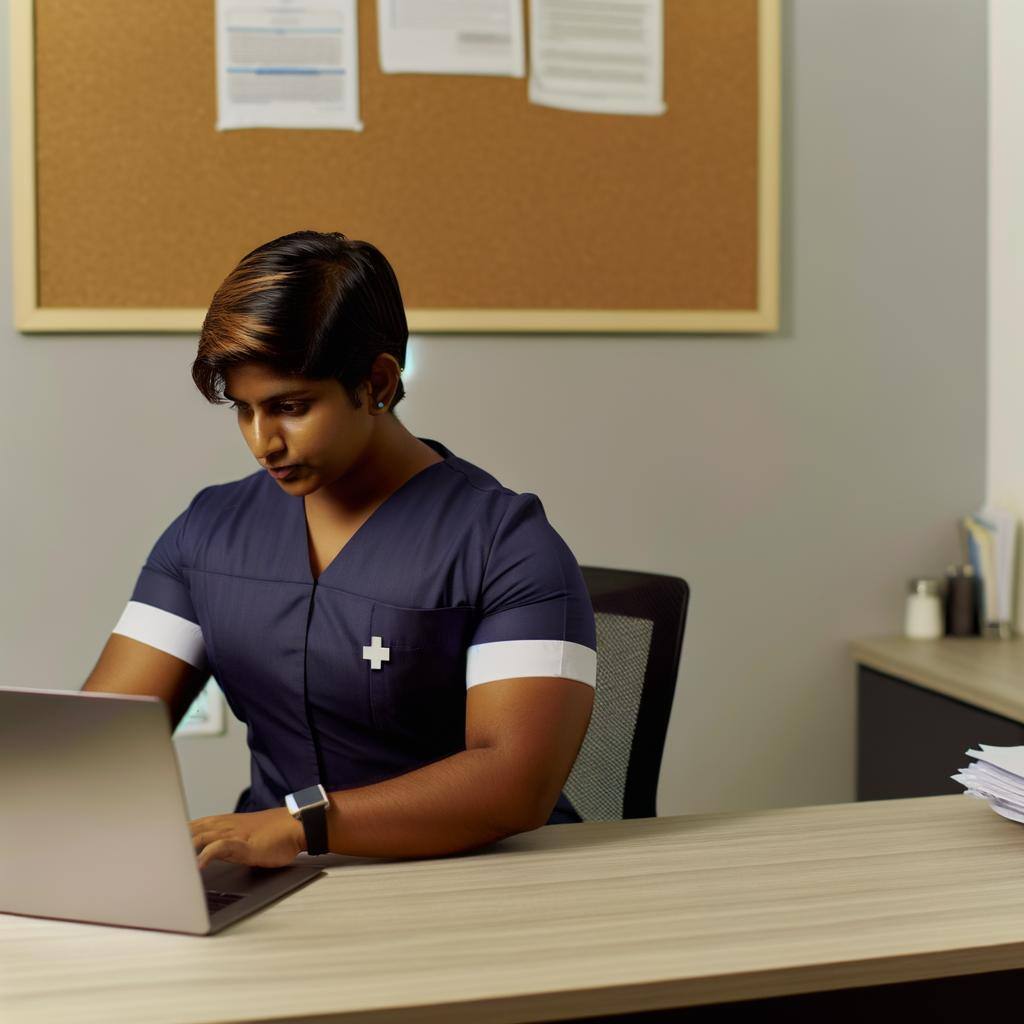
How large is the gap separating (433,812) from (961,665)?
4.69 feet

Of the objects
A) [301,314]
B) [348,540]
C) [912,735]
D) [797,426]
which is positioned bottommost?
[912,735]

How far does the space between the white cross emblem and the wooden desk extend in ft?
3.79

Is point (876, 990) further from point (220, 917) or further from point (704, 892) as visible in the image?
point (220, 917)

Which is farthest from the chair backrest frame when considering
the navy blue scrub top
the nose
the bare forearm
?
the nose

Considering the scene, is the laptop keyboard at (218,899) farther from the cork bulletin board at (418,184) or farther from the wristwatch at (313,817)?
the cork bulletin board at (418,184)

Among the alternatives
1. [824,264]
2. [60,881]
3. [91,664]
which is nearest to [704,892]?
[60,881]

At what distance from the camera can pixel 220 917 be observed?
1027 mm

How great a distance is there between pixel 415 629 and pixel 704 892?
0.43m

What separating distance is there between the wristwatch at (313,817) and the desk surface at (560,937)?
0.11 ft

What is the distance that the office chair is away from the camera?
5.48ft

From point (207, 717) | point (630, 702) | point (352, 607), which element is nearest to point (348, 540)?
point (352, 607)

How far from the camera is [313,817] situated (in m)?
1.16

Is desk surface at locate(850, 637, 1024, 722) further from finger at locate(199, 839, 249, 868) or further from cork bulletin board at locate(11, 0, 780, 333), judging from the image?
finger at locate(199, 839, 249, 868)

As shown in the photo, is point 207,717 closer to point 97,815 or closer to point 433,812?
point 433,812
